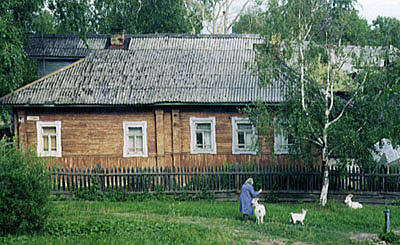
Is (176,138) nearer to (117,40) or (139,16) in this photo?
(117,40)

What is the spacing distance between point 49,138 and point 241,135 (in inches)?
312

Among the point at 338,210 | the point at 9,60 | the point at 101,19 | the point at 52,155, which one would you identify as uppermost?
the point at 101,19

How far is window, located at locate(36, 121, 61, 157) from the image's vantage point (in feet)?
60.7

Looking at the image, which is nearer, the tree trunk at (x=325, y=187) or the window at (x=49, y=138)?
the tree trunk at (x=325, y=187)

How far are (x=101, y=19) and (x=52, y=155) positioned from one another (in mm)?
17829

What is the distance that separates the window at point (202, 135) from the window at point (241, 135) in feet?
2.72

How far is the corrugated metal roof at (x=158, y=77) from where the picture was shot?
18156 mm

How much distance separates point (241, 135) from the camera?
18734mm

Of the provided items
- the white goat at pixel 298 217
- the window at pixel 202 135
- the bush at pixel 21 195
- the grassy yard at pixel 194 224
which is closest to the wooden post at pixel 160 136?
the window at pixel 202 135

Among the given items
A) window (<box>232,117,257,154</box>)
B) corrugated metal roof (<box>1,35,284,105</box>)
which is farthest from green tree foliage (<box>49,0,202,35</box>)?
window (<box>232,117,257,154</box>)

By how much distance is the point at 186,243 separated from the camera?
9.87 meters

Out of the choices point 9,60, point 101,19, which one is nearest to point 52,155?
point 9,60

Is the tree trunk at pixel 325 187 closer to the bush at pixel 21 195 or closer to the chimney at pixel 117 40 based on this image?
the bush at pixel 21 195

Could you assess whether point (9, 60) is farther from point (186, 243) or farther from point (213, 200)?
point (186, 243)
